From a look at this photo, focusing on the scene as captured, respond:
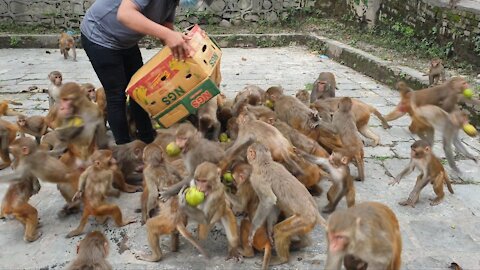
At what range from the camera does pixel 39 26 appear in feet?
50.4

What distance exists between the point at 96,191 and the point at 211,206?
4.05ft

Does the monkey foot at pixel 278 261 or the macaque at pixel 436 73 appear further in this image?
the macaque at pixel 436 73

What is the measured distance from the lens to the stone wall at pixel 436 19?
9.66 meters

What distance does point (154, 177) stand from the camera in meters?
4.53

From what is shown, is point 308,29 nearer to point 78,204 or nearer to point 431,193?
point 431,193

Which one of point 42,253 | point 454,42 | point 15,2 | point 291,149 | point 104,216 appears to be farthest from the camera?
point 15,2

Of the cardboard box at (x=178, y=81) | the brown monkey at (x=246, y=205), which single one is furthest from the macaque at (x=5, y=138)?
the brown monkey at (x=246, y=205)

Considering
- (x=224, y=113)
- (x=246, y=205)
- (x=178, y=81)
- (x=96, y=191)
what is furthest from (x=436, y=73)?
(x=96, y=191)

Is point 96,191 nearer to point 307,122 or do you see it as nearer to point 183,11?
point 307,122

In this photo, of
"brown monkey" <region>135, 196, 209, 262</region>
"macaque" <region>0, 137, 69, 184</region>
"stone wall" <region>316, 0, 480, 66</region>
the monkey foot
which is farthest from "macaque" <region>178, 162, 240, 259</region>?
"stone wall" <region>316, 0, 480, 66</region>

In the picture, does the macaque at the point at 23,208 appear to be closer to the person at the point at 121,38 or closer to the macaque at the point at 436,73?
the person at the point at 121,38

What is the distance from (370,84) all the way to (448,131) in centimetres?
457

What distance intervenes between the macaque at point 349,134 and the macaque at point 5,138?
396 cm

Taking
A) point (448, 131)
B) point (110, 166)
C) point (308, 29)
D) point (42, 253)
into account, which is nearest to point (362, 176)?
point (448, 131)
